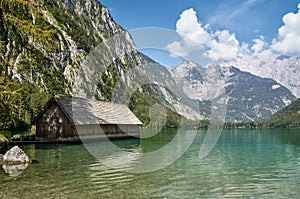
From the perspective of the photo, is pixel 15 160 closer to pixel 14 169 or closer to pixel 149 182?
pixel 14 169

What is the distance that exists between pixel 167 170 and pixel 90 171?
475 centimetres

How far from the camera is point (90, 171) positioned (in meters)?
17.9

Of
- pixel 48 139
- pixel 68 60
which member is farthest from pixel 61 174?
pixel 68 60

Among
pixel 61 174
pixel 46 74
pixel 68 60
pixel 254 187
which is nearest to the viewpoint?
pixel 254 187

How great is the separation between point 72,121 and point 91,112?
20.2 feet

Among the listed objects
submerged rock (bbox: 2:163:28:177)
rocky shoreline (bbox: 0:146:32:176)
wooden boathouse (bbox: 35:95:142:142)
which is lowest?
submerged rock (bbox: 2:163:28:177)

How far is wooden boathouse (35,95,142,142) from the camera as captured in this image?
134ft

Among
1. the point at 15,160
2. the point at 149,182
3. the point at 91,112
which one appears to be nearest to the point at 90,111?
the point at 91,112

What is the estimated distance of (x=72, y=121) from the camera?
39.9 metres

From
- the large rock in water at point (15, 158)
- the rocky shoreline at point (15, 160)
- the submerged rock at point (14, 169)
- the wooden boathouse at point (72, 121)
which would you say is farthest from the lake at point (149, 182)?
the wooden boathouse at point (72, 121)

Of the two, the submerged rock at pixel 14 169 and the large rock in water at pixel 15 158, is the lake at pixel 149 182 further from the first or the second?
the large rock in water at pixel 15 158

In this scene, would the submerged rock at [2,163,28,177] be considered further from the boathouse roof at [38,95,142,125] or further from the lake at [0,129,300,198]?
the boathouse roof at [38,95,142,125]

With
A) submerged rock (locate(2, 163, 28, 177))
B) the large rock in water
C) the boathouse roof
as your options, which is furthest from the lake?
the boathouse roof

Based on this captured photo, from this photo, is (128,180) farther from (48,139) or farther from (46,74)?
(46,74)
